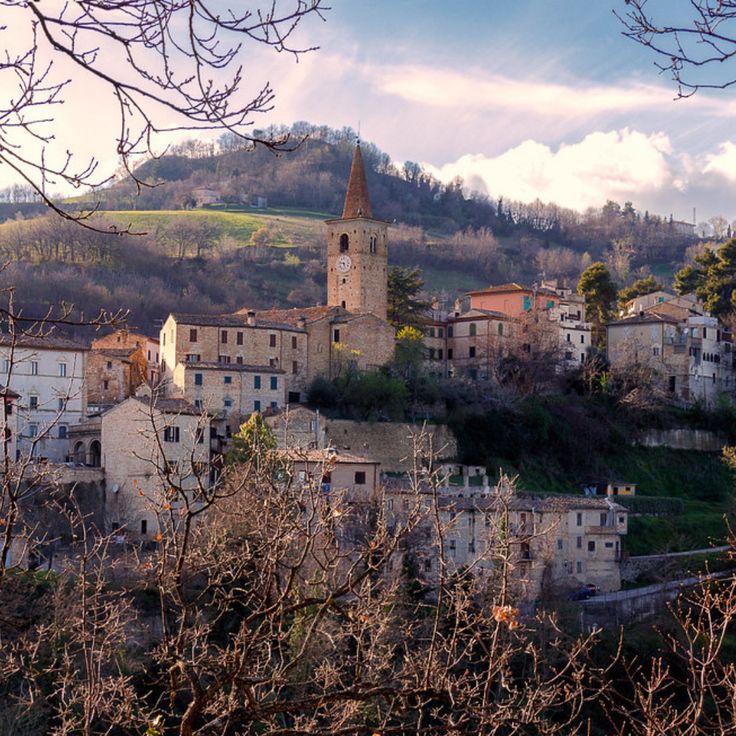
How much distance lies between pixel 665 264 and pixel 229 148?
169 feet

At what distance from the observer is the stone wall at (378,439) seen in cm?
4397

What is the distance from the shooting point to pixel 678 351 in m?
57.1

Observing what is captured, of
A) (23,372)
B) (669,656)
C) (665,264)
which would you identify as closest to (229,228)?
(665,264)

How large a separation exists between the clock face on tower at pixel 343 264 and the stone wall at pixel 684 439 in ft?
48.1

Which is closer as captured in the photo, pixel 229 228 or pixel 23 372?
pixel 23 372

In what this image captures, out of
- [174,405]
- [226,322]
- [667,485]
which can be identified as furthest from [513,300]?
[174,405]

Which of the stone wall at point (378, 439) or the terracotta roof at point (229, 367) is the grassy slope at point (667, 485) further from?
the terracotta roof at point (229, 367)

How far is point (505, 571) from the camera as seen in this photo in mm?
8648

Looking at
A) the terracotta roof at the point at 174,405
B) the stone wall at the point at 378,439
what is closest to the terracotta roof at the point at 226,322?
the stone wall at the point at 378,439

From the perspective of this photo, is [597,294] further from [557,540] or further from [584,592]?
[584,592]

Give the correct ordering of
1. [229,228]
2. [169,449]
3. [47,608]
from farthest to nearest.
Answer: [229,228] → [169,449] → [47,608]

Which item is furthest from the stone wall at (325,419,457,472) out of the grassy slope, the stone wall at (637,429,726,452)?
the stone wall at (637,429,726,452)

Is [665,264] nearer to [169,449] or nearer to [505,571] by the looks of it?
[169,449]

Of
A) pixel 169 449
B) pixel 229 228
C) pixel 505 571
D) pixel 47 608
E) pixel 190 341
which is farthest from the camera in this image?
pixel 229 228
